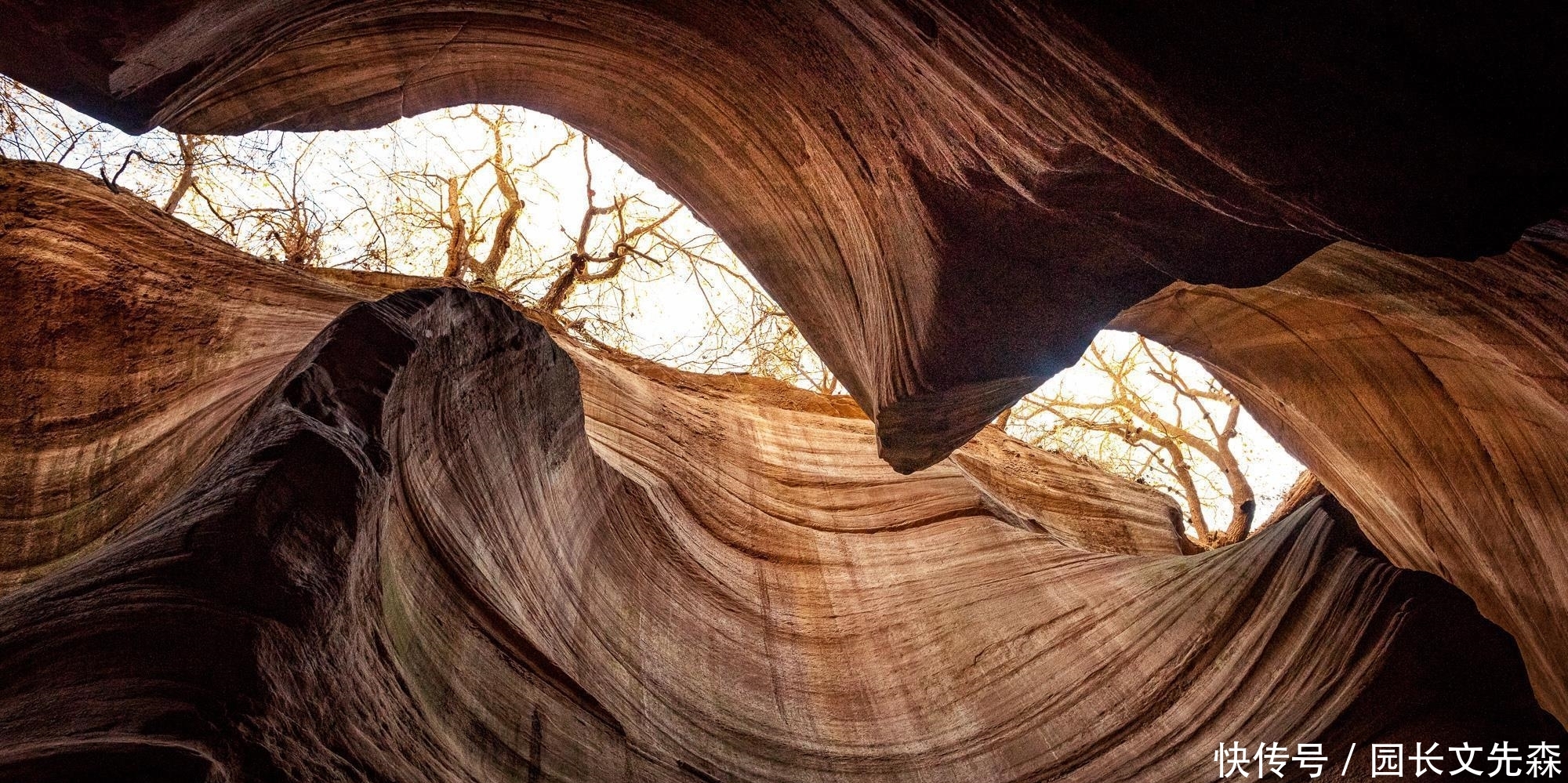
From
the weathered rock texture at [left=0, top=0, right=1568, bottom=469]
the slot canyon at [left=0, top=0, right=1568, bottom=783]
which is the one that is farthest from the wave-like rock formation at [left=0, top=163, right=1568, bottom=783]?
the weathered rock texture at [left=0, top=0, right=1568, bottom=469]

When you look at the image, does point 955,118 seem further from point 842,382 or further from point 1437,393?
point 1437,393

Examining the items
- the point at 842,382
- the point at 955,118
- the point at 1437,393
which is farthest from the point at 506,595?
the point at 1437,393

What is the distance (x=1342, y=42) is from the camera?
1521 mm

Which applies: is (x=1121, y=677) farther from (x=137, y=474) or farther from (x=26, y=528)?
(x=26, y=528)

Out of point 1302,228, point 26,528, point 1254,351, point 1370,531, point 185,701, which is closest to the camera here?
point 185,701

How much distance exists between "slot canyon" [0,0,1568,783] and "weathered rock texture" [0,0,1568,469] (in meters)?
0.01

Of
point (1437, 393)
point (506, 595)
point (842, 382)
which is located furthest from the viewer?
point (842, 382)

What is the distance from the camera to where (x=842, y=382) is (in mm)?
5309

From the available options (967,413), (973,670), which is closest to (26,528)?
(967,413)

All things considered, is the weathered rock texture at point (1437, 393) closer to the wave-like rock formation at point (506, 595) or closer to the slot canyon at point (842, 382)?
the slot canyon at point (842, 382)

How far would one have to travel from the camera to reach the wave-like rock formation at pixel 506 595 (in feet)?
6.60

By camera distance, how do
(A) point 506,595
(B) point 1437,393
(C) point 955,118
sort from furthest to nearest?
1. (B) point 1437,393
2. (A) point 506,595
3. (C) point 955,118

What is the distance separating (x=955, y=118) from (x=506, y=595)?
253 cm

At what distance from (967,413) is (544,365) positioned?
213 cm
